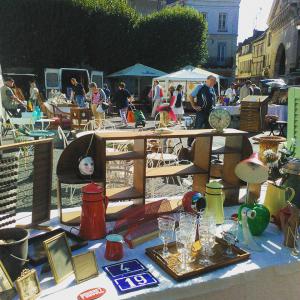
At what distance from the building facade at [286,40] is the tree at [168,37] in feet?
21.6

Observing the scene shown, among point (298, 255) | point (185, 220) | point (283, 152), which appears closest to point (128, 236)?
point (185, 220)

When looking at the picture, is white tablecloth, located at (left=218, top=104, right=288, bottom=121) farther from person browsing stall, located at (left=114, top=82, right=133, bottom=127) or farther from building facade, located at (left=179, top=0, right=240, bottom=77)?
building facade, located at (left=179, top=0, right=240, bottom=77)

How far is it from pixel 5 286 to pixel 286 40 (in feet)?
101

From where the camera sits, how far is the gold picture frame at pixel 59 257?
173 centimetres

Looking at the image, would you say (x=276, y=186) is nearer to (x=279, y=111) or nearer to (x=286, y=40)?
(x=279, y=111)

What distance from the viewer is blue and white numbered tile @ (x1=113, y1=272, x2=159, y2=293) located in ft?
5.59

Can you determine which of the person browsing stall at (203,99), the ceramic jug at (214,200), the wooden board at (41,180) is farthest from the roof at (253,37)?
the wooden board at (41,180)

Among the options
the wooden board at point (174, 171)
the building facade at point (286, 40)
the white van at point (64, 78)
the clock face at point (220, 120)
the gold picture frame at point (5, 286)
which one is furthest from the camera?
the building facade at point (286, 40)

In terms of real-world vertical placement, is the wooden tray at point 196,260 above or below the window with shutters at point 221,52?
below

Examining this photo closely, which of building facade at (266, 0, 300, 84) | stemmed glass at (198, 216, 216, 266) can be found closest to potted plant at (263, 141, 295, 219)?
stemmed glass at (198, 216, 216, 266)

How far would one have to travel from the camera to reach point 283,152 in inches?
106

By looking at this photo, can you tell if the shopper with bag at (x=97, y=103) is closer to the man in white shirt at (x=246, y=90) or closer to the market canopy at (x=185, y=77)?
the market canopy at (x=185, y=77)

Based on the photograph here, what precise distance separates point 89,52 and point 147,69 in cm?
521

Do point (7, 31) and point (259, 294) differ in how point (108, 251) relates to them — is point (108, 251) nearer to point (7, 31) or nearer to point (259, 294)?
point (259, 294)
